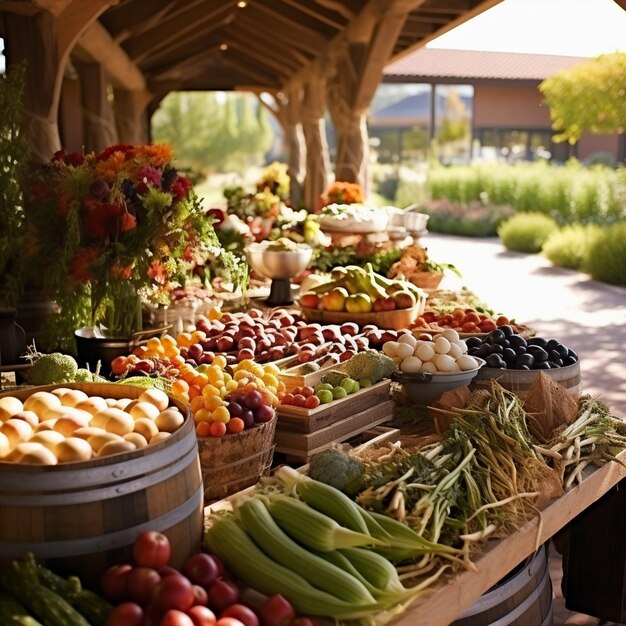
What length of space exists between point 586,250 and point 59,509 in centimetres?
1262

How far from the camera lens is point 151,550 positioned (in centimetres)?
180

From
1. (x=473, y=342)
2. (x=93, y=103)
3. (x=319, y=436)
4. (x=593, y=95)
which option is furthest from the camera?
(x=593, y=95)

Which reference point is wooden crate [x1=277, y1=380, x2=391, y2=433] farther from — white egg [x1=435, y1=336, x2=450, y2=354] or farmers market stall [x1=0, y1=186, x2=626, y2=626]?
white egg [x1=435, y1=336, x2=450, y2=354]

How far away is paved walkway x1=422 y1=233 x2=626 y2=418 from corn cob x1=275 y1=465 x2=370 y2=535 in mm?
4323

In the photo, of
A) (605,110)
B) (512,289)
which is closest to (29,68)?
(512,289)

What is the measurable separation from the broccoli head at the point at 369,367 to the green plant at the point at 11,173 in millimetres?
2112

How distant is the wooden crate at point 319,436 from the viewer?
9.55ft

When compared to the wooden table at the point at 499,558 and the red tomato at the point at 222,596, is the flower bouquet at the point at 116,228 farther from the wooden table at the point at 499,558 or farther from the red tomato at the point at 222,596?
the red tomato at the point at 222,596

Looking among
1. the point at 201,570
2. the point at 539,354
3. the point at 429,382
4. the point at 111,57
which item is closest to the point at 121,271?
the point at 429,382

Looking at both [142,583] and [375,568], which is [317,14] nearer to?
[375,568]

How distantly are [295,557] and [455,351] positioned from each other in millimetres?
1708

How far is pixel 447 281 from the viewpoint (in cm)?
653

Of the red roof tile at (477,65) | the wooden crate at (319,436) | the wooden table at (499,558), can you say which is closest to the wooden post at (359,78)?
the wooden crate at (319,436)

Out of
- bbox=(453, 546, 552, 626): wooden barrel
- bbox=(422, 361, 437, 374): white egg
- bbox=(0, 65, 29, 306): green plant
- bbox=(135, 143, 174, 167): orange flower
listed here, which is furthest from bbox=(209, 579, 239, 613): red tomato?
bbox=(0, 65, 29, 306): green plant
